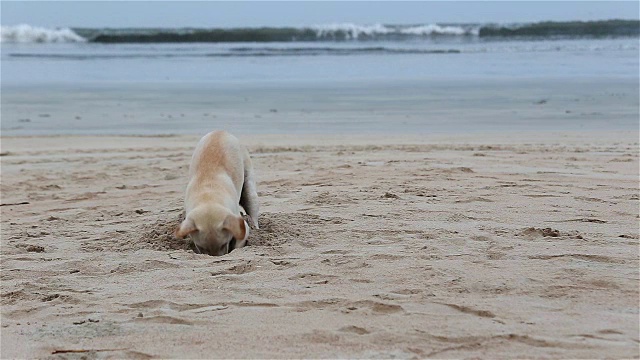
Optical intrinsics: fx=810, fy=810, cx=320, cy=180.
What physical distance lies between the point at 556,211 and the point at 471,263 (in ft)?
5.97

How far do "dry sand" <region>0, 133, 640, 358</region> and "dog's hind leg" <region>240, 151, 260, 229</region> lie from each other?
141 millimetres

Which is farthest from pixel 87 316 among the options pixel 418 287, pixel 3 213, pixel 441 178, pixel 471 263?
pixel 441 178

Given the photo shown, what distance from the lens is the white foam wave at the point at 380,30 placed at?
50094 mm

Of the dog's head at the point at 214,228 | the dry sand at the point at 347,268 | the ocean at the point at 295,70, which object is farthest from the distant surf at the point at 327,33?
the dog's head at the point at 214,228

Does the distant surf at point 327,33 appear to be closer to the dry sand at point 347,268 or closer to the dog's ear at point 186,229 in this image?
the dry sand at point 347,268

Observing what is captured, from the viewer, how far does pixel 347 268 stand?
4961mm

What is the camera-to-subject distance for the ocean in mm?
17297

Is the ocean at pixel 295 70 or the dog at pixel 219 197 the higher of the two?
the dog at pixel 219 197

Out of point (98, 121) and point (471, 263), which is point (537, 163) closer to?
point (471, 263)

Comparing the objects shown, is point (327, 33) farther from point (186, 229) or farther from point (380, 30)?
point (186, 229)

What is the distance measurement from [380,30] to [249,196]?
4644cm

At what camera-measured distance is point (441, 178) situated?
827 cm

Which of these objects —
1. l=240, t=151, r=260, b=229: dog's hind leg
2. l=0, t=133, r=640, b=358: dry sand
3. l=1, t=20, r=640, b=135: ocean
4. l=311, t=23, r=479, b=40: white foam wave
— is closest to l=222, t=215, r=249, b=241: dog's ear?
l=0, t=133, r=640, b=358: dry sand

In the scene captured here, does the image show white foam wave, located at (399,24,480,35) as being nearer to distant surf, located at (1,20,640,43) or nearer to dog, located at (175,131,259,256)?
distant surf, located at (1,20,640,43)
